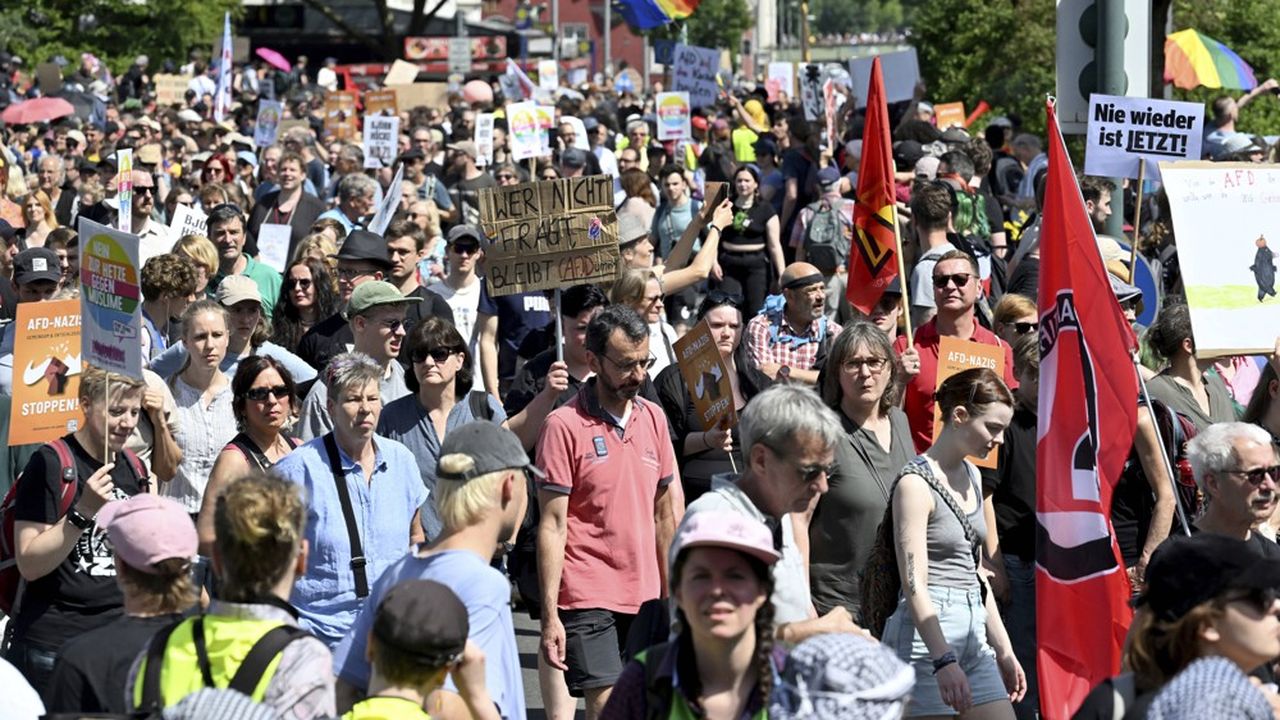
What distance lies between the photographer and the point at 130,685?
4.20 meters

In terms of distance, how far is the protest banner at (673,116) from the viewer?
21.3 meters

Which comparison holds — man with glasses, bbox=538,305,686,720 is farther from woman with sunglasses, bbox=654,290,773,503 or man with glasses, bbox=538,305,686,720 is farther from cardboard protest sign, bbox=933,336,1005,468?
cardboard protest sign, bbox=933,336,1005,468

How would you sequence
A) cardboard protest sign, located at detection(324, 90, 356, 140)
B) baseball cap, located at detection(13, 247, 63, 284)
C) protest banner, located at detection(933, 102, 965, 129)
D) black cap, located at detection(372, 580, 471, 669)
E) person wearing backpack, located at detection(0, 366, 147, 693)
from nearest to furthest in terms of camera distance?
black cap, located at detection(372, 580, 471, 669) < person wearing backpack, located at detection(0, 366, 147, 693) < baseball cap, located at detection(13, 247, 63, 284) < protest banner, located at detection(933, 102, 965, 129) < cardboard protest sign, located at detection(324, 90, 356, 140)

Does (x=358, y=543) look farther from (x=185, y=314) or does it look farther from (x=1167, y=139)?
(x=1167, y=139)

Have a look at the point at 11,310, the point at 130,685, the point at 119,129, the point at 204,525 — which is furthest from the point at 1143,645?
the point at 119,129

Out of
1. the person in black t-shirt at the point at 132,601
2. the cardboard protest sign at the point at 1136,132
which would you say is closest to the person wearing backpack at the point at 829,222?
the cardboard protest sign at the point at 1136,132

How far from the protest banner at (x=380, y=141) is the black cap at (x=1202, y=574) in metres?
15.1

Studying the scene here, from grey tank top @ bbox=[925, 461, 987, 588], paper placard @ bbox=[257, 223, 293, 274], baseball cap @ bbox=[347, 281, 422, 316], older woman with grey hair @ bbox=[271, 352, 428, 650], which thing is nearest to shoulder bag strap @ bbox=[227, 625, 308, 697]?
older woman with grey hair @ bbox=[271, 352, 428, 650]

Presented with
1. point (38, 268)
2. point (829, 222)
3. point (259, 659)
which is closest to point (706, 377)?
point (259, 659)

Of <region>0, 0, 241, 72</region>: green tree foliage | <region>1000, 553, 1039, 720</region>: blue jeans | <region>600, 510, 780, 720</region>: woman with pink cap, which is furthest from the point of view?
<region>0, 0, 241, 72</region>: green tree foliage

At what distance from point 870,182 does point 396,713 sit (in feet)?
17.3

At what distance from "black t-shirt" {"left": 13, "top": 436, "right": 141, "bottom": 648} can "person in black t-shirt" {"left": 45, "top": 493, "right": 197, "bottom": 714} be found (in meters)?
1.40

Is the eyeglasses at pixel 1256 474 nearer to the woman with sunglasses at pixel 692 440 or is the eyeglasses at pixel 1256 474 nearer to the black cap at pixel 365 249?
the woman with sunglasses at pixel 692 440

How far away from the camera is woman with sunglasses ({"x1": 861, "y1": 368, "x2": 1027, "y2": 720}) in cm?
573
